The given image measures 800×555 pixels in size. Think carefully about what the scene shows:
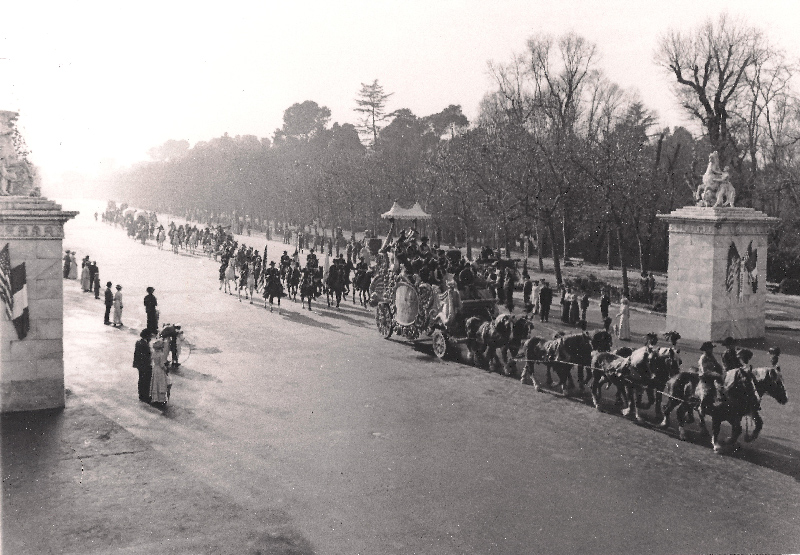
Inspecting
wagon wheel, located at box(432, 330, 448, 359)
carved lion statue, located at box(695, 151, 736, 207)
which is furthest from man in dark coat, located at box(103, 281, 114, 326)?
carved lion statue, located at box(695, 151, 736, 207)

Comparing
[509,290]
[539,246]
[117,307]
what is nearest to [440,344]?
[509,290]

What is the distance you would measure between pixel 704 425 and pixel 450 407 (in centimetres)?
419

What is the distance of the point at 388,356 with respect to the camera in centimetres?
1736

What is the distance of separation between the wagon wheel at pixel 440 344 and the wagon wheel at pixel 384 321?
215 cm

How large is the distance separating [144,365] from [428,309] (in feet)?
23.6

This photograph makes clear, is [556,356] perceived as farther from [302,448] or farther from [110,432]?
[110,432]

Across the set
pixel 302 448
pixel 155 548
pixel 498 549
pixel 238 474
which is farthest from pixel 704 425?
pixel 155 548

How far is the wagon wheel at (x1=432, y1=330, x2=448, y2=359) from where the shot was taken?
56.2 feet

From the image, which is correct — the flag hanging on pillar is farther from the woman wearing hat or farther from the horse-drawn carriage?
the horse-drawn carriage

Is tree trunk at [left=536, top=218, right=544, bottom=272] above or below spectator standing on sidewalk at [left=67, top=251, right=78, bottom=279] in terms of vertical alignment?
above

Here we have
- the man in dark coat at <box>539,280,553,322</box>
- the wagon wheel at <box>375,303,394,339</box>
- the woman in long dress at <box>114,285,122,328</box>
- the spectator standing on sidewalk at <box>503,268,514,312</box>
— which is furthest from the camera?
the man in dark coat at <box>539,280,553,322</box>

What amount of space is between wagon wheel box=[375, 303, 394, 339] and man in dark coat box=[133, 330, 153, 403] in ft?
24.8

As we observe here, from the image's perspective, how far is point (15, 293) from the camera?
12234 mm

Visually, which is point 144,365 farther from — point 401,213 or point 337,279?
point 401,213
